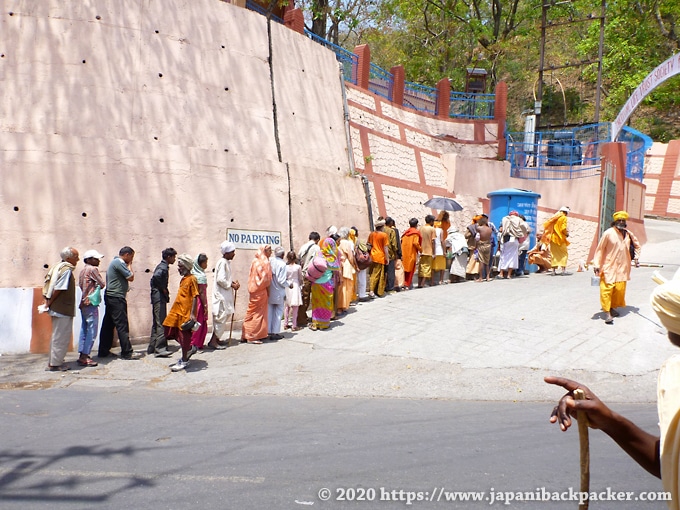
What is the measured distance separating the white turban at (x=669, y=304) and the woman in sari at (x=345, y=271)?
8.81 m

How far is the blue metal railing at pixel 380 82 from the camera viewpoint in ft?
61.3

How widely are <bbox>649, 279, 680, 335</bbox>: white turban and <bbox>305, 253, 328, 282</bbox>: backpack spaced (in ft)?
26.1

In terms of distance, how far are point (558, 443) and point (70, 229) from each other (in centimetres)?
747

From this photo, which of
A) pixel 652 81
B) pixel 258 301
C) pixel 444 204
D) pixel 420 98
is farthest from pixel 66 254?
pixel 420 98

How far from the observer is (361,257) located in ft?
36.9

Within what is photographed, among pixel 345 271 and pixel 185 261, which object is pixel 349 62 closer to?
pixel 345 271

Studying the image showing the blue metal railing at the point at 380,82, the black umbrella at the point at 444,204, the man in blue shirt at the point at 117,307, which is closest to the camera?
the man in blue shirt at the point at 117,307

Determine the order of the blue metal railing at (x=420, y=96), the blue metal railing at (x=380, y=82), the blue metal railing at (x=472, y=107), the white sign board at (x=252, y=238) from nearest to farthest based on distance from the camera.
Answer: the white sign board at (x=252, y=238)
the blue metal railing at (x=420, y=96)
the blue metal railing at (x=380, y=82)
the blue metal railing at (x=472, y=107)

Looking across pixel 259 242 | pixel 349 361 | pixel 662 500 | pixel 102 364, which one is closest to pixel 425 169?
pixel 259 242

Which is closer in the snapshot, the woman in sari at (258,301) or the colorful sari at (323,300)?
the woman in sari at (258,301)

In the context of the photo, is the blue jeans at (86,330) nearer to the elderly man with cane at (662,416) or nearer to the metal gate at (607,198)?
the elderly man with cane at (662,416)

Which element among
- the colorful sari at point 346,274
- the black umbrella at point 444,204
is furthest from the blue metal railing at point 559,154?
the colorful sari at point 346,274

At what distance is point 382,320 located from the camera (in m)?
10.2

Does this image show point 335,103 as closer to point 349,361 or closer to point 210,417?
point 349,361
